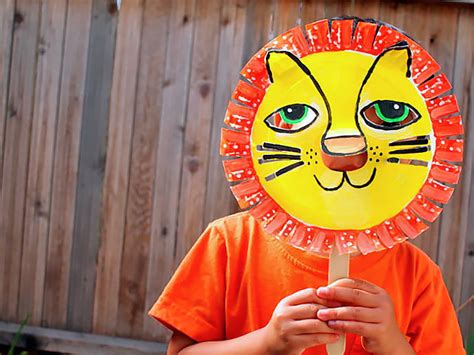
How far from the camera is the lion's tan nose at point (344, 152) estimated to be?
2.62ft

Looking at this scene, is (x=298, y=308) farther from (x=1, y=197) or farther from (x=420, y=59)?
(x=1, y=197)

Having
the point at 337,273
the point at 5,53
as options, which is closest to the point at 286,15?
the point at 5,53

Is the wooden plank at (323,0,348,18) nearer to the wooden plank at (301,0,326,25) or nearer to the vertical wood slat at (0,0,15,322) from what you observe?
the wooden plank at (301,0,326,25)

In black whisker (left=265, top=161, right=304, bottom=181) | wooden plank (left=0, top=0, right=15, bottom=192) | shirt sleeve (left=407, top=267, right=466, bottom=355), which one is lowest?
shirt sleeve (left=407, top=267, right=466, bottom=355)

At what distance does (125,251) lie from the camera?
232 centimetres

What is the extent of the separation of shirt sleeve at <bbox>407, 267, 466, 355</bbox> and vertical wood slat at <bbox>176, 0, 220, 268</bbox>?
4.21 ft

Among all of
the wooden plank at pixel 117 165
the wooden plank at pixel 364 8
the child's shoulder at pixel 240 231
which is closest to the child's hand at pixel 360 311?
the child's shoulder at pixel 240 231

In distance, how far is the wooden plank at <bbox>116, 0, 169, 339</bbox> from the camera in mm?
2289

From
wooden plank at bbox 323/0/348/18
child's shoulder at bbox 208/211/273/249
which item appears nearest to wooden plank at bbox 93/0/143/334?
wooden plank at bbox 323/0/348/18

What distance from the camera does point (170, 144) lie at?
2279 mm

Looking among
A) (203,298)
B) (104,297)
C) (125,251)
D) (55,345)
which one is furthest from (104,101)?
(203,298)

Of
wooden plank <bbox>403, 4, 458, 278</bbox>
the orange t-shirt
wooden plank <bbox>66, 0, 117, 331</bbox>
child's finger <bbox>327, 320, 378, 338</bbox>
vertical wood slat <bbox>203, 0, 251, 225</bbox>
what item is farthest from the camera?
wooden plank <bbox>66, 0, 117, 331</bbox>

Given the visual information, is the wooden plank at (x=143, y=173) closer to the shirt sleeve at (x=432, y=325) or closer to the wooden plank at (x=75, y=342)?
the wooden plank at (x=75, y=342)

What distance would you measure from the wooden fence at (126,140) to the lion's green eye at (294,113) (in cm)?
138
